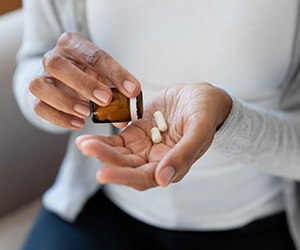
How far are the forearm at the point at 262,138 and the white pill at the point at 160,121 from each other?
6 centimetres

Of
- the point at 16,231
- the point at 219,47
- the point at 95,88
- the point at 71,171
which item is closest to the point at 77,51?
the point at 95,88

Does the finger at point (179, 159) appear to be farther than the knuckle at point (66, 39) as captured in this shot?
No

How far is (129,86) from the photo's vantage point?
0.47 m

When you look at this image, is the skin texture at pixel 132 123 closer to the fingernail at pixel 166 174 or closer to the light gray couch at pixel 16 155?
the fingernail at pixel 166 174

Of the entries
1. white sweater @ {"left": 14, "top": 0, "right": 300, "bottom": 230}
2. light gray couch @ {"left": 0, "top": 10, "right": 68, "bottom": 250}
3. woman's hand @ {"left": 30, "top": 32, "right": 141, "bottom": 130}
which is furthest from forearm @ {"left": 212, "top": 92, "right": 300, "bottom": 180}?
light gray couch @ {"left": 0, "top": 10, "right": 68, "bottom": 250}

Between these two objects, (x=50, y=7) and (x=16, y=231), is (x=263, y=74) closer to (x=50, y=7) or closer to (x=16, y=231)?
(x=50, y=7)

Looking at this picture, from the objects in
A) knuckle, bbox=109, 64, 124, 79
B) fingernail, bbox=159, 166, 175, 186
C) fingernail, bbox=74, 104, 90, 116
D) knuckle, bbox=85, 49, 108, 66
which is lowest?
fingernail, bbox=74, 104, 90, 116

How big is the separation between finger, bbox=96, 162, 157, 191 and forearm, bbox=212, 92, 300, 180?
13 cm

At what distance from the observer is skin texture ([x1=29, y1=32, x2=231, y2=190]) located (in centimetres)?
40

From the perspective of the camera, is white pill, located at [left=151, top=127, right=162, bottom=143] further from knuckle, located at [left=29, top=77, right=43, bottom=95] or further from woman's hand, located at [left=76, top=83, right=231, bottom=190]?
knuckle, located at [left=29, top=77, right=43, bottom=95]

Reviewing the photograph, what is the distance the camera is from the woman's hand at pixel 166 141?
1.29 feet

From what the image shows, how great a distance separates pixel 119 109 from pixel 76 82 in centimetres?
4

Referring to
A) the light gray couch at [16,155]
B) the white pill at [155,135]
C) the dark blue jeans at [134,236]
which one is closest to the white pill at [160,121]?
the white pill at [155,135]

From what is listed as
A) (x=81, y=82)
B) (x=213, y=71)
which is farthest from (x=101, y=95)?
(x=213, y=71)
